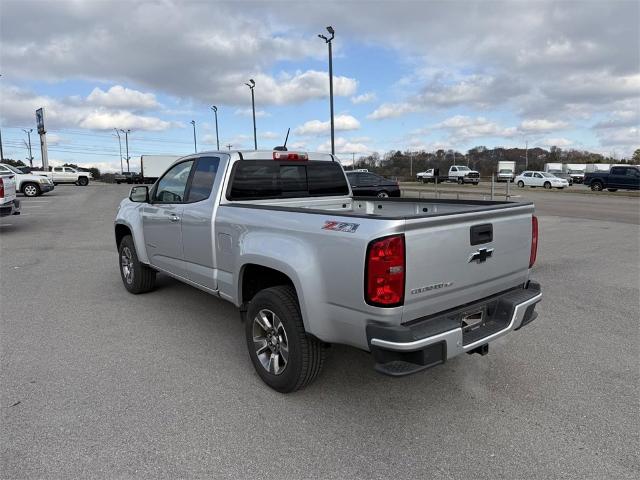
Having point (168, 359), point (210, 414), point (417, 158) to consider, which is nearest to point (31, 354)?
point (168, 359)

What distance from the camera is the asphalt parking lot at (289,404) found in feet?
9.08

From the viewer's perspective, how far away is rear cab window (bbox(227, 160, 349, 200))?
446 centimetres

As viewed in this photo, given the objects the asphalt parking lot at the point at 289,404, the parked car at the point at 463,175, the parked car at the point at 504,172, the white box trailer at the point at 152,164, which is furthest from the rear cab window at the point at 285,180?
the white box trailer at the point at 152,164

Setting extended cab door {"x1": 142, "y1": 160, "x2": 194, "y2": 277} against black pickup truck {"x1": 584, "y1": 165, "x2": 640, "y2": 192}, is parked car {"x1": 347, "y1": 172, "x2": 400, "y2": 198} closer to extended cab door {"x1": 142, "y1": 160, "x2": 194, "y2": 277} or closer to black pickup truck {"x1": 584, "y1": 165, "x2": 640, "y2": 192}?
extended cab door {"x1": 142, "y1": 160, "x2": 194, "y2": 277}

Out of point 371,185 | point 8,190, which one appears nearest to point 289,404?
point 8,190

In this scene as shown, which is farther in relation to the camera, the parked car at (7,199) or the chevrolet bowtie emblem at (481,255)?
the parked car at (7,199)

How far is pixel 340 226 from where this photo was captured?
9.75ft

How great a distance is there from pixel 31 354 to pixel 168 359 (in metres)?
1.28

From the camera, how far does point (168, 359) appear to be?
13.9 feet

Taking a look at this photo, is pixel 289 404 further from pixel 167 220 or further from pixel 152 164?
pixel 152 164

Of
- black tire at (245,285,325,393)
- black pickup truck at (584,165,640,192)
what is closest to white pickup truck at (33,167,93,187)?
black pickup truck at (584,165,640,192)

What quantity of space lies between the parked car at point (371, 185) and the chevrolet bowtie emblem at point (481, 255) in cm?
Result: 1715

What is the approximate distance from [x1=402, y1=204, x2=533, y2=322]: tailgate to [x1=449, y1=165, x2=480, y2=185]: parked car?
45921 millimetres

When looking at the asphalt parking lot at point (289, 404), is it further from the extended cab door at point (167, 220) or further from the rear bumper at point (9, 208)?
the rear bumper at point (9, 208)
